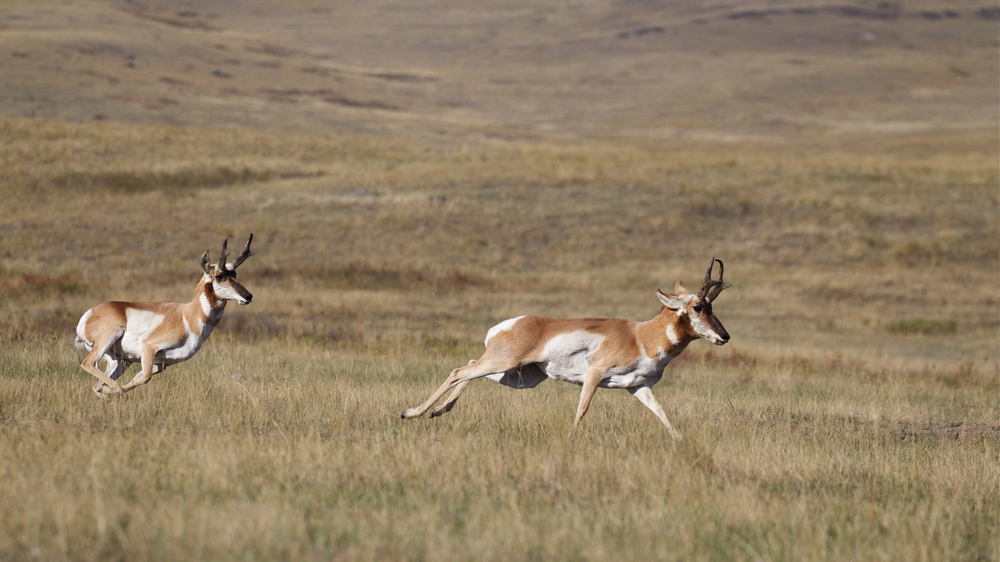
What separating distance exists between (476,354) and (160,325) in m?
7.86

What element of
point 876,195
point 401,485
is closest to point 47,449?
point 401,485

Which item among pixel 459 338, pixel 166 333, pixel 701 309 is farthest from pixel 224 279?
pixel 459 338

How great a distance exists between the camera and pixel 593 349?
8875 millimetres

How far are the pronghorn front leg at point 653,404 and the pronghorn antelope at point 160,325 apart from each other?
3898mm

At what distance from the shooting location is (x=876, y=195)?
40.3m

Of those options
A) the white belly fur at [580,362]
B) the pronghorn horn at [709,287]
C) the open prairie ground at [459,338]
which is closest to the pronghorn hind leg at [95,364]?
the open prairie ground at [459,338]

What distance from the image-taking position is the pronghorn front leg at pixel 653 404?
334 inches

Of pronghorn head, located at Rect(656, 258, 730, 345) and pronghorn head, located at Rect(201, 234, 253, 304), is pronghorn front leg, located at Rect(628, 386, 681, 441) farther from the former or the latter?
pronghorn head, located at Rect(201, 234, 253, 304)

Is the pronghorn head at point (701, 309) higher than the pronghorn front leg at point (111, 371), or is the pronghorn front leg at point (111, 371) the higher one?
the pronghorn head at point (701, 309)

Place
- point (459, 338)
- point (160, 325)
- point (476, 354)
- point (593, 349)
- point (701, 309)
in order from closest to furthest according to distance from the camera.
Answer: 1. point (701, 309)
2. point (593, 349)
3. point (160, 325)
4. point (476, 354)
5. point (459, 338)

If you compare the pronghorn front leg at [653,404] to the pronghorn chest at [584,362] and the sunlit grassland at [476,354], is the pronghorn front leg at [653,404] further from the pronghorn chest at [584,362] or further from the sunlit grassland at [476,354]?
the sunlit grassland at [476,354]

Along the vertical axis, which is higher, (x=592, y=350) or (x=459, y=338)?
(x=592, y=350)

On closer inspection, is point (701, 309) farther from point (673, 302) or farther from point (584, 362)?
point (584, 362)

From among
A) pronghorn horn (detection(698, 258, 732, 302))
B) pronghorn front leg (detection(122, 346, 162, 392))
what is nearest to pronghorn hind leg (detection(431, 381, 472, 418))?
pronghorn horn (detection(698, 258, 732, 302))
